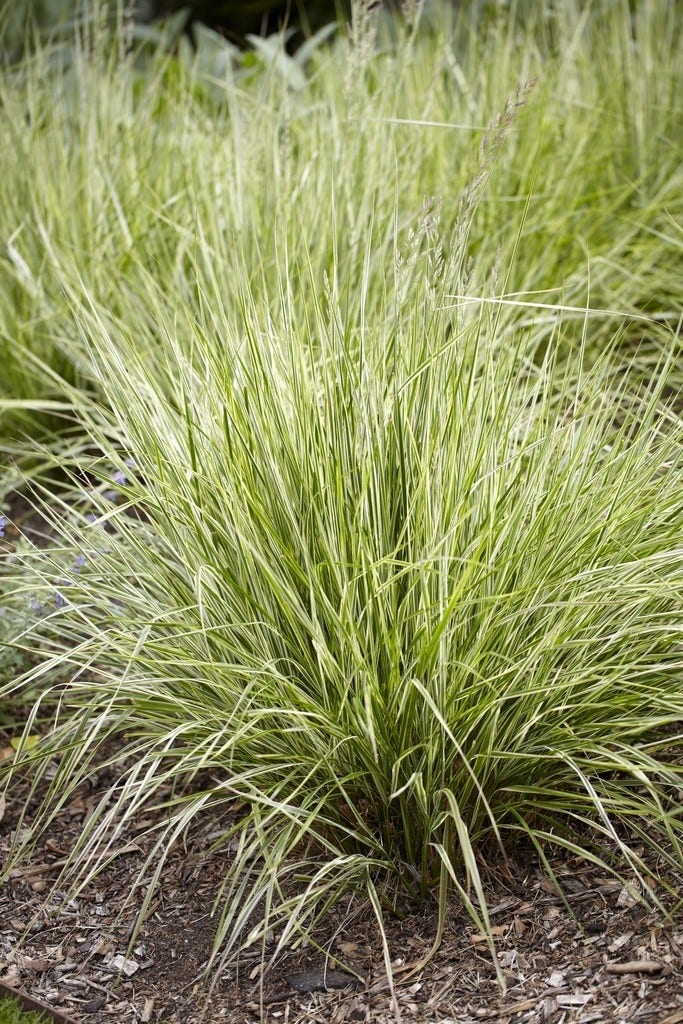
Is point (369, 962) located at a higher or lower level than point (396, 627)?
lower

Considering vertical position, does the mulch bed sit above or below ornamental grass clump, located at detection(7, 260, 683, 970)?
below

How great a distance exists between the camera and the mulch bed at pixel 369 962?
5.98ft

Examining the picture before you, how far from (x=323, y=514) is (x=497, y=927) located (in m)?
0.77

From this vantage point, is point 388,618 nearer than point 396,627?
No

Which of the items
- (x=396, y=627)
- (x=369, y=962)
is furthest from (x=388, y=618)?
(x=369, y=962)

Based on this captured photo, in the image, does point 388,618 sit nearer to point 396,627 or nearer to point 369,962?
point 396,627

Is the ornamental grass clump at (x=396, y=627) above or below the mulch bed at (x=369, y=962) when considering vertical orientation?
above

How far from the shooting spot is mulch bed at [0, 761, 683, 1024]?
1.82 metres

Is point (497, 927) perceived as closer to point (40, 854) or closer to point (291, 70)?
point (40, 854)

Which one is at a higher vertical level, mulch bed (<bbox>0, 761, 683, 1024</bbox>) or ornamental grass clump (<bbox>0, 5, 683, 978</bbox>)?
ornamental grass clump (<bbox>0, 5, 683, 978</bbox>)

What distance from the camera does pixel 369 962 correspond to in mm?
1945

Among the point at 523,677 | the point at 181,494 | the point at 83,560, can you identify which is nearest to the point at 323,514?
the point at 181,494

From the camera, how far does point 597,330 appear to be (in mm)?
3447

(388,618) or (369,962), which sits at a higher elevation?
(388,618)
